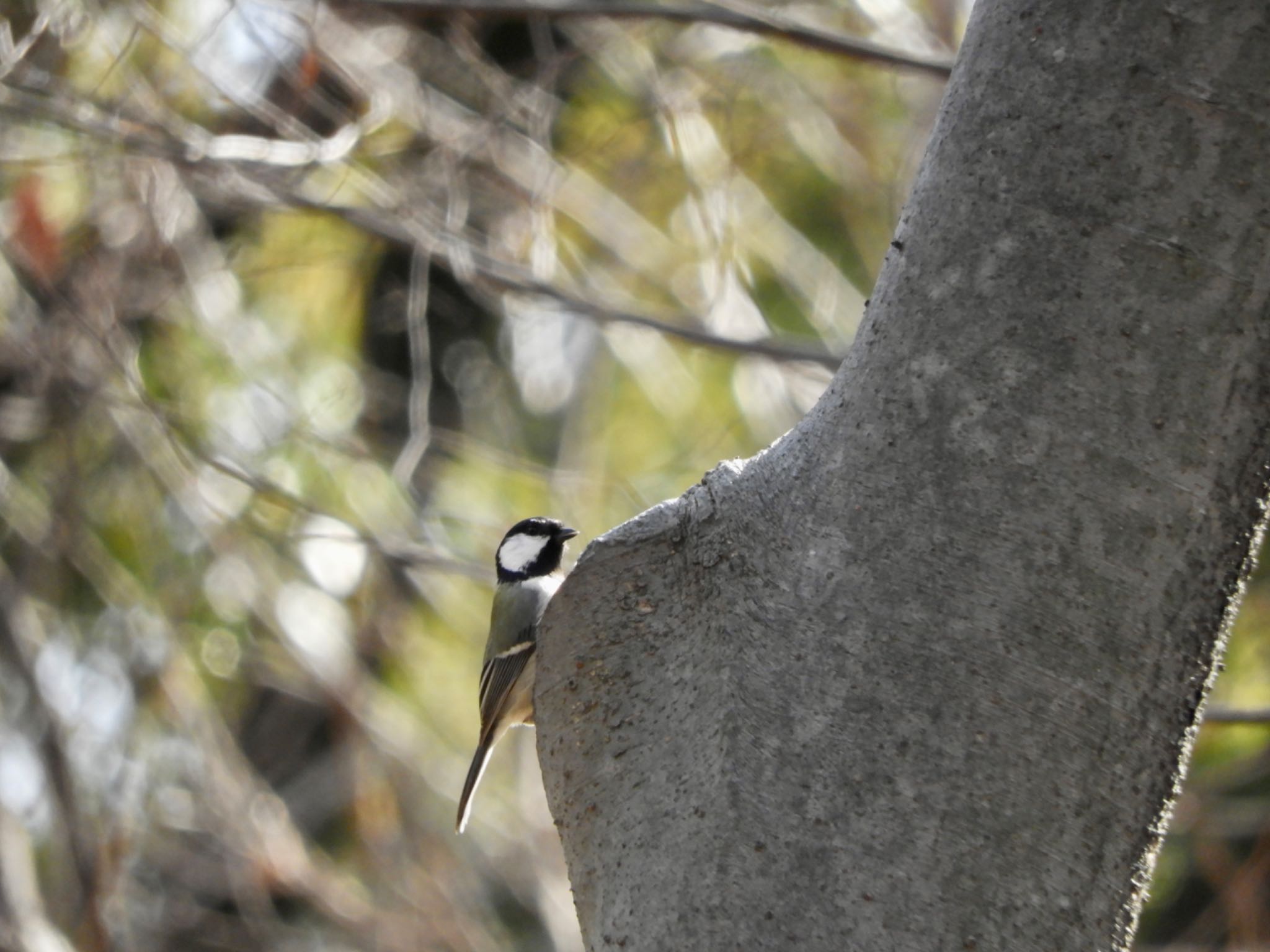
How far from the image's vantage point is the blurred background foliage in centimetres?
355

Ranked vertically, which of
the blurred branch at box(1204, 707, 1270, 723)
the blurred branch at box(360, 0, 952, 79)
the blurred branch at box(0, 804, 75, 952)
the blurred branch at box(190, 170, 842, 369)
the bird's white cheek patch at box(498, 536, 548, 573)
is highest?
the blurred branch at box(360, 0, 952, 79)

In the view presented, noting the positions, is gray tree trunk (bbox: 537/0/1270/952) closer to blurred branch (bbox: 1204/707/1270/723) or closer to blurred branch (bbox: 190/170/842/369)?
blurred branch (bbox: 1204/707/1270/723)

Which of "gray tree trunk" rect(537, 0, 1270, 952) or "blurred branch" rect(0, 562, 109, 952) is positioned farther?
"blurred branch" rect(0, 562, 109, 952)

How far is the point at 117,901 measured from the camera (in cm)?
430

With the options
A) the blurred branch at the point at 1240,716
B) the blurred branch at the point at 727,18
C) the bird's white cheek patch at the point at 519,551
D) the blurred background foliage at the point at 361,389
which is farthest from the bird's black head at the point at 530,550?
the blurred branch at the point at 1240,716

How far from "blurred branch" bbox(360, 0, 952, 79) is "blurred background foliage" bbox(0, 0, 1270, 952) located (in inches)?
0.5

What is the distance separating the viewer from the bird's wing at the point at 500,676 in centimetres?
291

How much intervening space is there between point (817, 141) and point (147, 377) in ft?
8.76

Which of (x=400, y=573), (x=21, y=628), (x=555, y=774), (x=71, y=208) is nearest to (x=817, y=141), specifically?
(x=400, y=573)

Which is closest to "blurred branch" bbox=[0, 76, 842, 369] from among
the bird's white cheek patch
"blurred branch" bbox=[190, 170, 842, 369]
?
"blurred branch" bbox=[190, 170, 842, 369]

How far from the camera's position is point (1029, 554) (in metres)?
1.01

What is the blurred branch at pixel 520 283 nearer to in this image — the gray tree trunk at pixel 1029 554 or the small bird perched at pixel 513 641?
the small bird perched at pixel 513 641

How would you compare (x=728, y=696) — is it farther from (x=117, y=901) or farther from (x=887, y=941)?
(x=117, y=901)

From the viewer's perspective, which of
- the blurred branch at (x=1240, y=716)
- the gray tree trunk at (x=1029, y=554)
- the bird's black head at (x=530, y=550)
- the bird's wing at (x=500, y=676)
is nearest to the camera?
the gray tree trunk at (x=1029, y=554)
